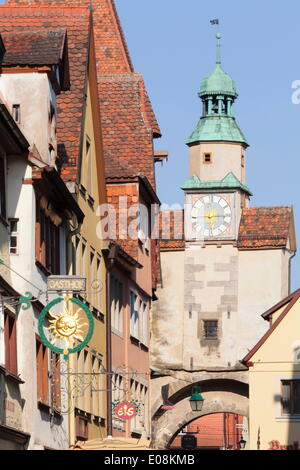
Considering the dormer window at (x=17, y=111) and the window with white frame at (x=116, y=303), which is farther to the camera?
the window with white frame at (x=116, y=303)

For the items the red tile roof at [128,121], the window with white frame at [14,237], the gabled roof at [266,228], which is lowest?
the window with white frame at [14,237]

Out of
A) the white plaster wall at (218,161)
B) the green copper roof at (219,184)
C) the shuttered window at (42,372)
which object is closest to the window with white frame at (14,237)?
the shuttered window at (42,372)

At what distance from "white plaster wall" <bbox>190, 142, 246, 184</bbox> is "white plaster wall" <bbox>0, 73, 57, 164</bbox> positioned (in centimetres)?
3506

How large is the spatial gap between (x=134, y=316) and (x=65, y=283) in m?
19.1

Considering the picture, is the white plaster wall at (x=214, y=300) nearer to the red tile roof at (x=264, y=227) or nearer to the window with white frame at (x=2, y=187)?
the red tile roof at (x=264, y=227)

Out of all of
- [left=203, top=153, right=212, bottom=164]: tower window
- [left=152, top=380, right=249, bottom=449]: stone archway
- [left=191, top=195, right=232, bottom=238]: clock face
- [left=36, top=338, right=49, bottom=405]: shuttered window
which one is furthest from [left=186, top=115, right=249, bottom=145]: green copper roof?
[left=36, top=338, right=49, bottom=405]: shuttered window

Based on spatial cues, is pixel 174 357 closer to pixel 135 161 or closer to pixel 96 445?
pixel 135 161

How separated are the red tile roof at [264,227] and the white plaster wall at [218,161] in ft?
6.44

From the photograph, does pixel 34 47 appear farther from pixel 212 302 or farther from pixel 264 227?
pixel 264 227

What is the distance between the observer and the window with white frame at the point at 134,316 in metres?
41.7

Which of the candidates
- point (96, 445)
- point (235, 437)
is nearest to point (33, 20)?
point (96, 445)

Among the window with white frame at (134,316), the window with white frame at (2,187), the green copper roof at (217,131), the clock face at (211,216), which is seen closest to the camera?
the window with white frame at (2,187)

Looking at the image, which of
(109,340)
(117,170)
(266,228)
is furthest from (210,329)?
(109,340)

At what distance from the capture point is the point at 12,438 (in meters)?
22.3
